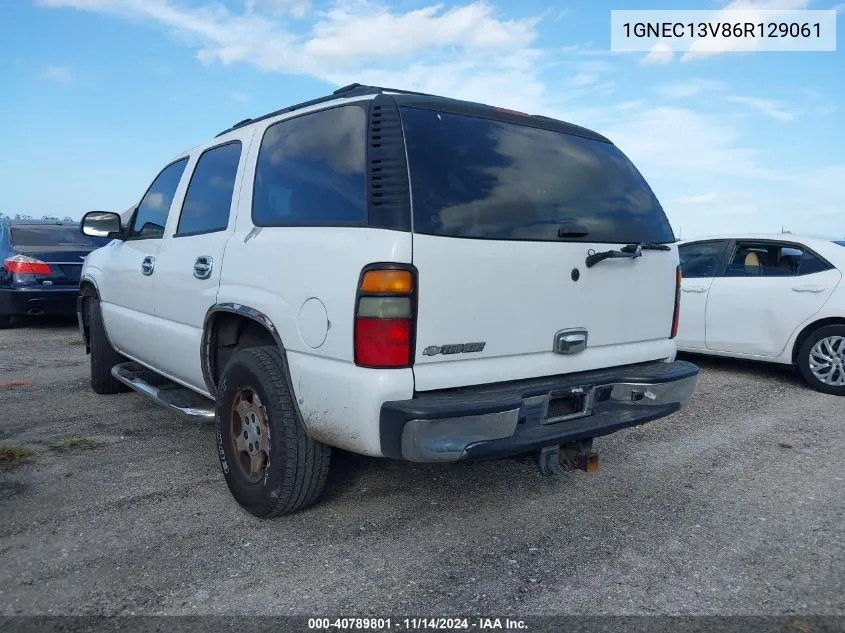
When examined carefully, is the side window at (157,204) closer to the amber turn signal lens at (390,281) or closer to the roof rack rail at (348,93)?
the roof rack rail at (348,93)

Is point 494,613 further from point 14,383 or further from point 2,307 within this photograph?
point 2,307

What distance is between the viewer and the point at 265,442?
10.2 feet

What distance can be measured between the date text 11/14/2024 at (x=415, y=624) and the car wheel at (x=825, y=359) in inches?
195

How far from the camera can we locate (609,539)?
307 centimetres

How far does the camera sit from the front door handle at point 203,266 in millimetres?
3535

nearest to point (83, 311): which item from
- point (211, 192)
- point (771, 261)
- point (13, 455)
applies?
point (13, 455)

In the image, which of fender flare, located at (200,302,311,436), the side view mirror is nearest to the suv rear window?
fender flare, located at (200,302,311,436)

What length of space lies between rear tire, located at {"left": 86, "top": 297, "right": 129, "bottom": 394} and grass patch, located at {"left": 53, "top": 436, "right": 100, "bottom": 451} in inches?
46.9

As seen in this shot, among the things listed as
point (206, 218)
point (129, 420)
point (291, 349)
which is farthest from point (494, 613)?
point (129, 420)

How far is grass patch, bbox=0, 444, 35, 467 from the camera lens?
12.7ft

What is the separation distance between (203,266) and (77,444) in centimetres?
158

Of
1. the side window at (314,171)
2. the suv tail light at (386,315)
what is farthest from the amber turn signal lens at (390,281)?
the side window at (314,171)

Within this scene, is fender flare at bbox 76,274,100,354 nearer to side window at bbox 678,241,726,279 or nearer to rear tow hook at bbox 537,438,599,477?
rear tow hook at bbox 537,438,599,477

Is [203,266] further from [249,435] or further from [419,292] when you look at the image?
[419,292]
